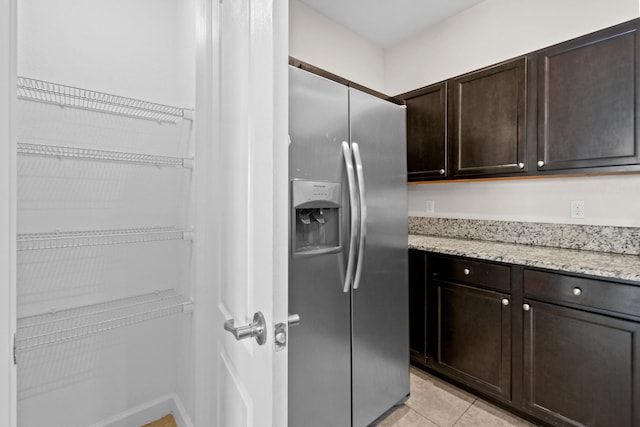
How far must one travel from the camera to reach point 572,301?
155cm

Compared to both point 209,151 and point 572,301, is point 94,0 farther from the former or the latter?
point 572,301

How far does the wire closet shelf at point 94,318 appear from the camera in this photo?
128cm

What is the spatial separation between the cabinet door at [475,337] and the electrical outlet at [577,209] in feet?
2.69

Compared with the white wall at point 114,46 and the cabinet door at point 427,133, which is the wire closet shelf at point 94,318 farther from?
the cabinet door at point 427,133

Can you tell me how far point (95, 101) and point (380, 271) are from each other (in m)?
1.65

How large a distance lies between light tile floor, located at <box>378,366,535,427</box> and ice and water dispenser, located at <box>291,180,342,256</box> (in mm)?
1195

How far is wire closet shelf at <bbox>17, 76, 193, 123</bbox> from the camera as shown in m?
1.32

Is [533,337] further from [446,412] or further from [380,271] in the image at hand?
[380,271]

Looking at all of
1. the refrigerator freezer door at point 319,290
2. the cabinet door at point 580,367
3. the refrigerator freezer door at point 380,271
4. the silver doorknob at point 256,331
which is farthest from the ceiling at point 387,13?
the silver doorknob at point 256,331

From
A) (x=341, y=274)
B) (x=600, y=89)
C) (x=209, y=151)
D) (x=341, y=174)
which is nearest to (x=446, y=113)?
(x=600, y=89)

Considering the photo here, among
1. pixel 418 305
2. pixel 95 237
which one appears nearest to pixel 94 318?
pixel 95 237

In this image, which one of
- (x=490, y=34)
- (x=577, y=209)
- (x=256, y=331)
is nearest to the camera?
(x=256, y=331)

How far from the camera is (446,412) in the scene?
1.87 meters

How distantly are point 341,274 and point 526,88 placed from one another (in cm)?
171
